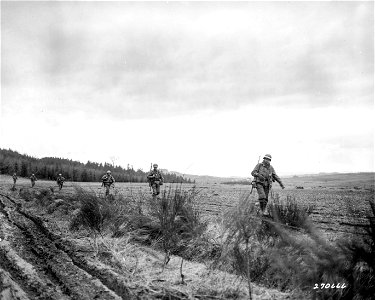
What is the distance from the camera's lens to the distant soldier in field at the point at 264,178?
929 cm

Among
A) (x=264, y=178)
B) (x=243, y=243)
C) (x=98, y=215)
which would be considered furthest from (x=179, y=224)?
(x=264, y=178)

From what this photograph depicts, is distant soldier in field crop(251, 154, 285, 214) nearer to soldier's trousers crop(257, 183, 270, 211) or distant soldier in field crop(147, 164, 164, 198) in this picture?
soldier's trousers crop(257, 183, 270, 211)

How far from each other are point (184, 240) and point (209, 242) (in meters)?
0.59

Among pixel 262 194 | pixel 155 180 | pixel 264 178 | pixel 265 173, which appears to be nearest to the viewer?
pixel 262 194

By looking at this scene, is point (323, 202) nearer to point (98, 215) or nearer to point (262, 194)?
point (262, 194)

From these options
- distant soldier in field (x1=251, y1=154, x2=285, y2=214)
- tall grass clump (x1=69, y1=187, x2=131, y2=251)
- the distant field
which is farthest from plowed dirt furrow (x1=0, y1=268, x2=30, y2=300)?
distant soldier in field (x1=251, y1=154, x2=285, y2=214)

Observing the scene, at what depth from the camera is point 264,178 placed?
9492 millimetres

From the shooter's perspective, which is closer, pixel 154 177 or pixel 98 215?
pixel 98 215

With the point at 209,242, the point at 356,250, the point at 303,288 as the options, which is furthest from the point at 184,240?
the point at 356,250

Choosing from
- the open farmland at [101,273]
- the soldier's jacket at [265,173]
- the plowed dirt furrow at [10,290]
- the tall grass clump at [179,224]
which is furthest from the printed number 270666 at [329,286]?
the soldier's jacket at [265,173]

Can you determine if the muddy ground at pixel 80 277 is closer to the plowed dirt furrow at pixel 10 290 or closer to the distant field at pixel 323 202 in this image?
the plowed dirt furrow at pixel 10 290

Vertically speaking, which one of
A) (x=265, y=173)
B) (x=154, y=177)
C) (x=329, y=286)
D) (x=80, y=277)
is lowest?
(x=80, y=277)

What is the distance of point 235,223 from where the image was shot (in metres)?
3.89

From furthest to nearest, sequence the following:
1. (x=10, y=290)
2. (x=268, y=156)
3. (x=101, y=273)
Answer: (x=268, y=156)
(x=101, y=273)
(x=10, y=290)
